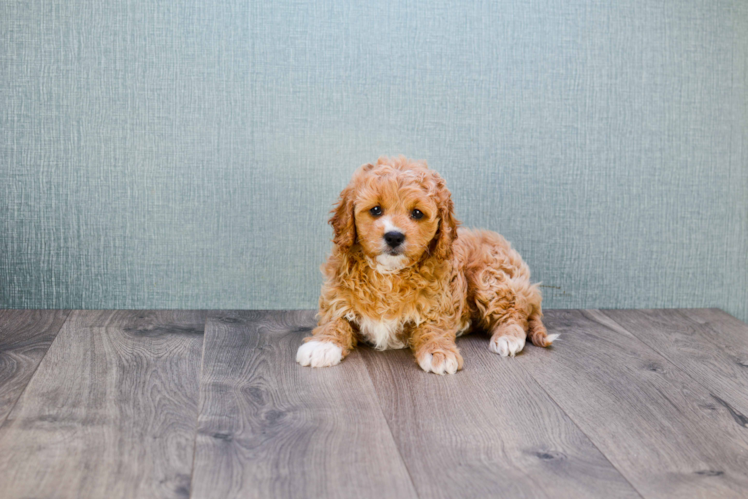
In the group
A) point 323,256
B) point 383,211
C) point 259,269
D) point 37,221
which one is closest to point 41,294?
point 37,221

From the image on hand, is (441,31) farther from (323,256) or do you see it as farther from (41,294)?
(41,294)

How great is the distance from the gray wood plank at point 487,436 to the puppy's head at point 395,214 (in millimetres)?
359

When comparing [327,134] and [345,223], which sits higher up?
[327,134]

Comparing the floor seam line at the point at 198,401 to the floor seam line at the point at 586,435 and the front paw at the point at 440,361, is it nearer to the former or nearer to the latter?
the front paw at the point at 440,361

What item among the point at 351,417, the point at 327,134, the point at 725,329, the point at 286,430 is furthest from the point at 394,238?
the point at 725,329

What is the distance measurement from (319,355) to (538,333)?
77cm

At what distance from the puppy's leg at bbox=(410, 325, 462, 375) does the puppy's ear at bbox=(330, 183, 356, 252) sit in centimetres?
35

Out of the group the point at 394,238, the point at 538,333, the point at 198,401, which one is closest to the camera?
the point at 198,401

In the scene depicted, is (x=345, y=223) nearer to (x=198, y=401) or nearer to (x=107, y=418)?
(x=198, y=401)

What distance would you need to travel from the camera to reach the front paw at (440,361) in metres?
2.03

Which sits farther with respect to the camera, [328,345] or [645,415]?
[328,345]

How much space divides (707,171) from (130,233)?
7.45 ft

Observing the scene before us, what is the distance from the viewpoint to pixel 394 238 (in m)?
1.98

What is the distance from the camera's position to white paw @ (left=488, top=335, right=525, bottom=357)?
7.22 feet
